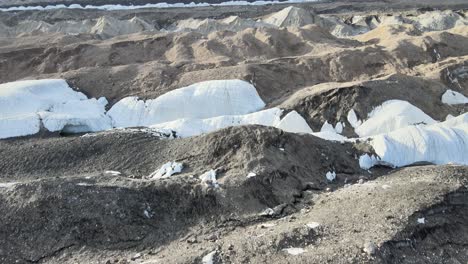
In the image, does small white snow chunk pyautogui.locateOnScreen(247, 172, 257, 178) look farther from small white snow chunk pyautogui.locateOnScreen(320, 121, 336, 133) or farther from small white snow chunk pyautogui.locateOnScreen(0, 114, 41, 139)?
small white snow chunk pyautogui.locateOnScreen(0, 114, 41, 139)

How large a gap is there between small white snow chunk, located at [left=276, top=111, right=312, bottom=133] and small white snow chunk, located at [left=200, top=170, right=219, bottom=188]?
5.25 meters

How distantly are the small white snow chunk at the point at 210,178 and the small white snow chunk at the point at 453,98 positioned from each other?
10.8 meters

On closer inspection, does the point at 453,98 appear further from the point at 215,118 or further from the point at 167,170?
the point at 167,170

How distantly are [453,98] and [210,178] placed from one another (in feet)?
37.7

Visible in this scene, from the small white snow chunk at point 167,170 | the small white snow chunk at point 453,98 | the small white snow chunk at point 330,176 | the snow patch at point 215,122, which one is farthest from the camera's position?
the small white snow chunk at point 453,98

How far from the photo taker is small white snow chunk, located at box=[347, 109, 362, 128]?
1724 cm

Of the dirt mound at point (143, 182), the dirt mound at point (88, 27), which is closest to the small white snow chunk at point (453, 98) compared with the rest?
the dirt mound at point (143, 182)

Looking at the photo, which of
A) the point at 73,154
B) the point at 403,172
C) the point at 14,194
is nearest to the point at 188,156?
the point at 73,154

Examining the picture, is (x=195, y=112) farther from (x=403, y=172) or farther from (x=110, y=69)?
(x=403, y=172)

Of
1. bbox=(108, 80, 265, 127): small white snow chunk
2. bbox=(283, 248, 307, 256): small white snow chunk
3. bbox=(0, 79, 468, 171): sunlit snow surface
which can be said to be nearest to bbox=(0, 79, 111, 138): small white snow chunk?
bbox=(0, 79, 468, 171): sunlit snow surface

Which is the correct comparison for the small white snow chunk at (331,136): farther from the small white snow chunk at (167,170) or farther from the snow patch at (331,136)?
the small white snow chunk at (167,170)

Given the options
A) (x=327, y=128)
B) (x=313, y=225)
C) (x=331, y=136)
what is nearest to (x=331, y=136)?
(x=331, y=136)

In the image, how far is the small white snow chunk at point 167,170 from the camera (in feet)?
41.8

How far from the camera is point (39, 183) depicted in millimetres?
11180
